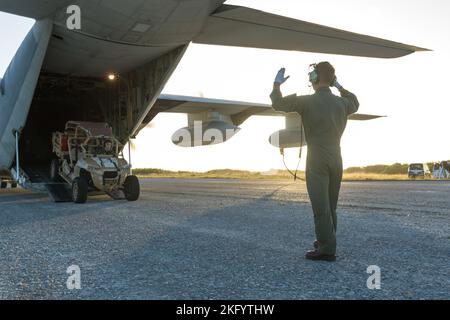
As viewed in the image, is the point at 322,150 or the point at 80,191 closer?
the point at 322,150

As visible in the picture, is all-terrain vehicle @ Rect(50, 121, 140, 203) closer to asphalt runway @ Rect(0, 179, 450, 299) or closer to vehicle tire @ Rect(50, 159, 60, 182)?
vehicle tire @ Rect(50, 159, 60, 182)

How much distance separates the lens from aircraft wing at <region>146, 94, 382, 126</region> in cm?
1646

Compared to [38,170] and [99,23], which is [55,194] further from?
[99,23]

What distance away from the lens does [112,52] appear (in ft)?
33.3

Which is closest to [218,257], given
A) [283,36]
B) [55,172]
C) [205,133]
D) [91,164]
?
[283,36]

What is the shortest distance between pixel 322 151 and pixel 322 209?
21.7 inches

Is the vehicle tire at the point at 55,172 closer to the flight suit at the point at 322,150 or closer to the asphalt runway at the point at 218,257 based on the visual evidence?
the asphalt runway at the point at 218,257

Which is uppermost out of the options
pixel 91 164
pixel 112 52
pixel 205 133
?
pixel 112 52

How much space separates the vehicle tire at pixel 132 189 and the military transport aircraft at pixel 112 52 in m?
2.09

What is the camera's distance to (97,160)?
35.1 ft

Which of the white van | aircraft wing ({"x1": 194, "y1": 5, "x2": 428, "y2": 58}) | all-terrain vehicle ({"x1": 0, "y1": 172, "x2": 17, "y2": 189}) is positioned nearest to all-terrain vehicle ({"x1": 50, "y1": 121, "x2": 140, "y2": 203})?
aircraft wing ({"x1": 194, "y1": 5, "x2": 428, "y2": 58})

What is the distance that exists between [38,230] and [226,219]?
2944 mm

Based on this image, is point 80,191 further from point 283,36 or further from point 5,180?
point 5,180
